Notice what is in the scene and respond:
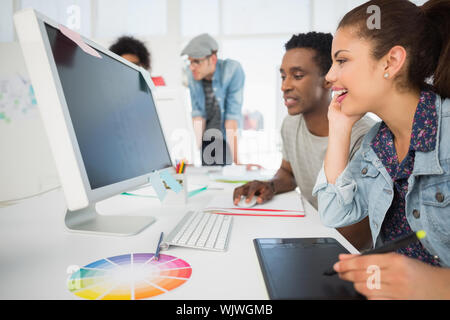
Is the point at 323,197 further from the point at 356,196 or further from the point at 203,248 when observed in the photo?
the point at 203,248

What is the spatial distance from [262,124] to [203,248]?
10.5ft

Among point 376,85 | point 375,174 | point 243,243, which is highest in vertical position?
point 376,85

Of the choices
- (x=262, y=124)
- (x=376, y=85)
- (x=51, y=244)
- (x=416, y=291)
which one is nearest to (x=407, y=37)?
(x=376, y=85)

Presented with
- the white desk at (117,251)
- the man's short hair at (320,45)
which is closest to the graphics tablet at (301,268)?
the white desk at (117,251)

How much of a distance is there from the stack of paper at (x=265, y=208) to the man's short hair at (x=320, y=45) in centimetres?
75

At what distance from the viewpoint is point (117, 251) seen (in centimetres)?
55

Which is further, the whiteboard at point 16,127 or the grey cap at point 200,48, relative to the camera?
the grey cap at point 200,48

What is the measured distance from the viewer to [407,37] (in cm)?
66

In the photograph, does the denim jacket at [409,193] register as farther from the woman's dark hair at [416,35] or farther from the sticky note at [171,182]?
the sticky note at [171,182]

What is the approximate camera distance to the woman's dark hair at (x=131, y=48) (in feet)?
6.33

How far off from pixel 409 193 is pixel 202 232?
0.50 meters

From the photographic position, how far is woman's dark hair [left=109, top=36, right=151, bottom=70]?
1931 mm

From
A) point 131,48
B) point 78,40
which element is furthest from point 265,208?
point 131,48

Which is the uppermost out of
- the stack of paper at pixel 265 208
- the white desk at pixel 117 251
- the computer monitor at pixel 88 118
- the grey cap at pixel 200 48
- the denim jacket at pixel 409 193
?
the grey cap at pixel 200 48
